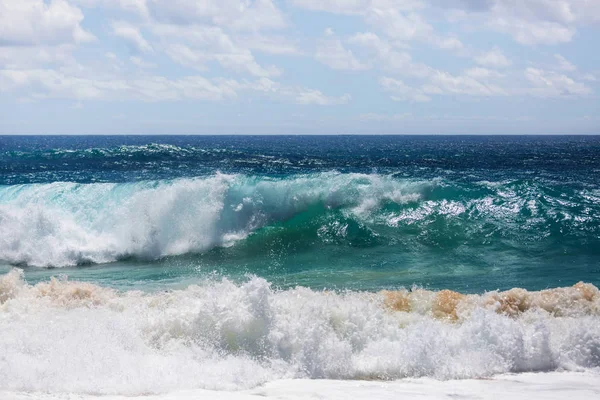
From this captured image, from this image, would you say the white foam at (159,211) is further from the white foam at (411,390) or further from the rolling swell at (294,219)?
the white foam at (411,390)

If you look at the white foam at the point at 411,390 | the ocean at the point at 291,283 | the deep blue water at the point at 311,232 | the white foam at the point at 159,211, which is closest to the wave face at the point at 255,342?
the ocean at the point at 291,283

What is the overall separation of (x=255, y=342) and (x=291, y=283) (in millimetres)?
5026

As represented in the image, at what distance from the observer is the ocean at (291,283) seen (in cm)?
639

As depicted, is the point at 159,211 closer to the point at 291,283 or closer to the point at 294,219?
the point at 294,219

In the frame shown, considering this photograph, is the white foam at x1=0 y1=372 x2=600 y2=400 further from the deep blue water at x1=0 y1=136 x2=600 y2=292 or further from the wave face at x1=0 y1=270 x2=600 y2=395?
the deep blue water at x1=0 y1=136 x2=600 y2=292

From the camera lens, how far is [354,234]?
52.2 ft

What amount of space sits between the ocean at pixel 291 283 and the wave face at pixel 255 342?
0.9 inches

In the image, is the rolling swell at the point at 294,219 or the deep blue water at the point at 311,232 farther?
the rolling swell at the point at 294,219

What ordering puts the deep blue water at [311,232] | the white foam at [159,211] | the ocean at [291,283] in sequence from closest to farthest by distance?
1. the ocean at [291,283]
2. the deep blue water at [311,232]
3. the white foam at [159,211]

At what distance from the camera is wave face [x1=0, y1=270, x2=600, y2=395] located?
593 centimetres

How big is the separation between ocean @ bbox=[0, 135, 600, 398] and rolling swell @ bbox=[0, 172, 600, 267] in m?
0.06

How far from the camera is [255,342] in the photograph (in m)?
6.74

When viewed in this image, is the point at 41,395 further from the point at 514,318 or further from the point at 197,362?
the point at 514,318

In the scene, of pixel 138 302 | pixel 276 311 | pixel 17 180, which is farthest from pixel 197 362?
pixel 17 180
